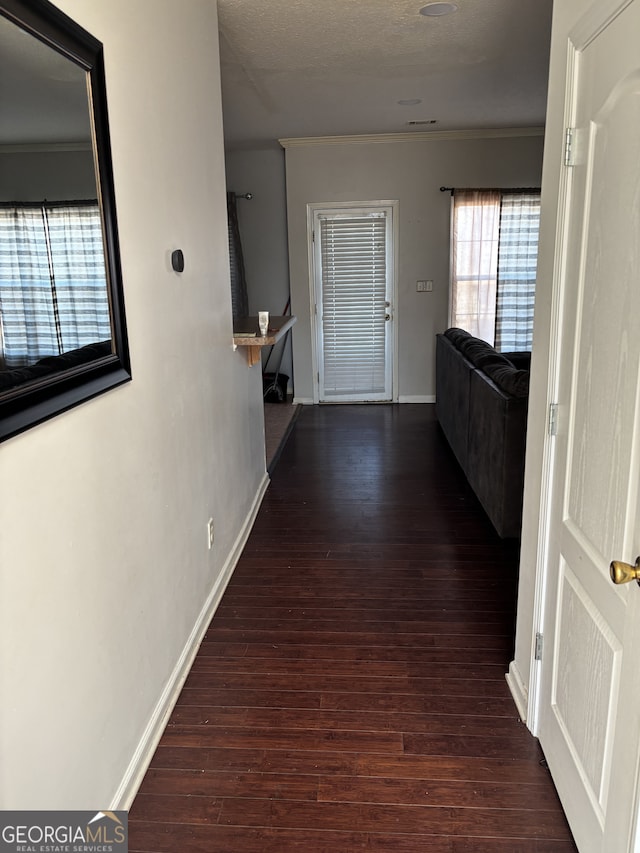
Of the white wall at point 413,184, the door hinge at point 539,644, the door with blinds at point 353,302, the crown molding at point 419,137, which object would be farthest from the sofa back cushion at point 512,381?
the crown molding at point 419,137

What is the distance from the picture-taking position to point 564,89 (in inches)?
65.6

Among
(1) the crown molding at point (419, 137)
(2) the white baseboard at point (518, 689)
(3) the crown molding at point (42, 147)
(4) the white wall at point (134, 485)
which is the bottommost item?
(2) the white baseboard at point (518, 689)

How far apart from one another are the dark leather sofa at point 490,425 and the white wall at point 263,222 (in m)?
2.66

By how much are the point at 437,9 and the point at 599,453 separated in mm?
2693

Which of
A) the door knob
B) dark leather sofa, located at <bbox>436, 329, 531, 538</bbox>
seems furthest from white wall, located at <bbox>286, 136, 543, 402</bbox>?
the door knob

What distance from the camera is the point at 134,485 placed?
1.83 m

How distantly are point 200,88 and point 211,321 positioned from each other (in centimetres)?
97

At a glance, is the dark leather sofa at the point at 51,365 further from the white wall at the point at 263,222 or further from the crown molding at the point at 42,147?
the white wall at the point at 263,222

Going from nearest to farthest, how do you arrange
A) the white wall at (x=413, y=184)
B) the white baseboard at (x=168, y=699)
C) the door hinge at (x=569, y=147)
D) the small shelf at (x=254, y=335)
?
the door hinge at (x=569, y=147), the white baseboard at (x=168, y=699), the small shelf at (x=254, y=335), the white wall at (x=413, y=184)

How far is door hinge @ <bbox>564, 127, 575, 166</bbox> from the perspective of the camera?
1.62 m

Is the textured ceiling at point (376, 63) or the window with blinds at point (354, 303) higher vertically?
the textured ceiling at point (376, 63)

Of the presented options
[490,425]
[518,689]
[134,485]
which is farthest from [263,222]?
[518,689]

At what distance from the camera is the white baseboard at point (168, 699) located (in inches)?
69.1

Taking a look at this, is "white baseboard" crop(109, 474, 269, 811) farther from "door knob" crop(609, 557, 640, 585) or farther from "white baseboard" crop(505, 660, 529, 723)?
"door knob" crop(609, 557, 640, 585)
